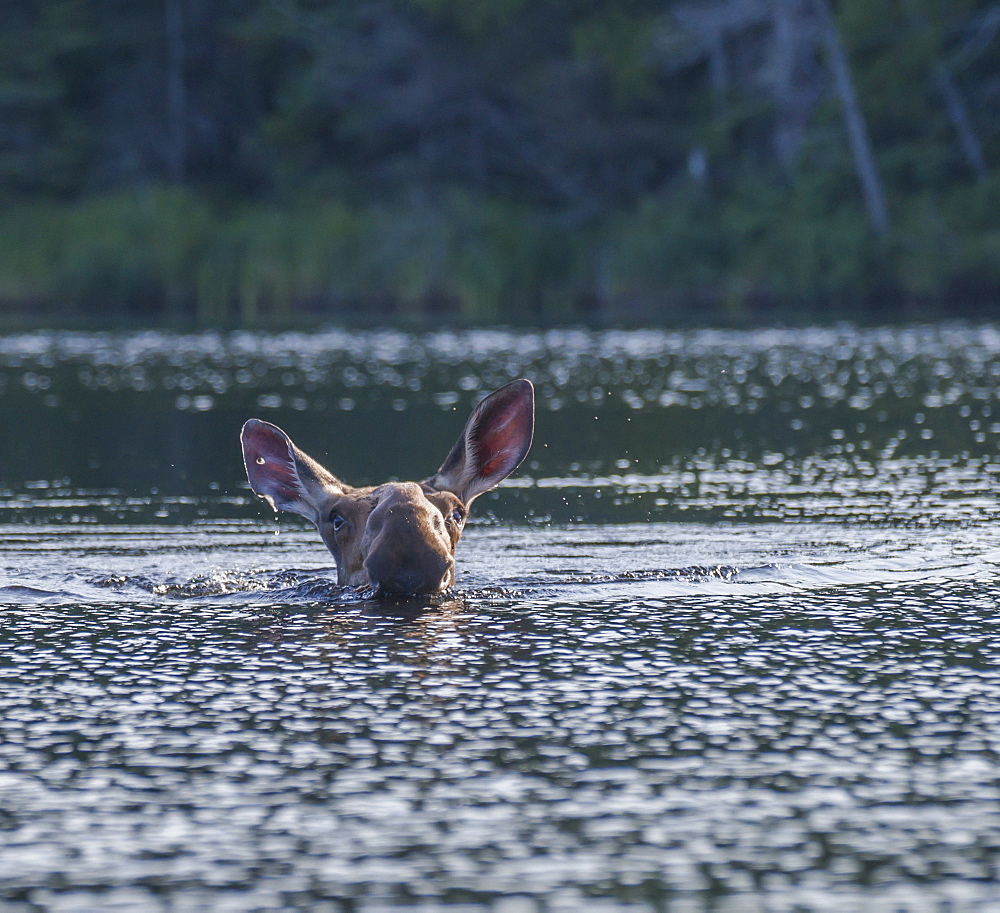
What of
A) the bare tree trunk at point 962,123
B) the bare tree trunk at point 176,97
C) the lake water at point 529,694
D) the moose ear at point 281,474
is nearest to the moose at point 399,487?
the moose ear at point 281,474

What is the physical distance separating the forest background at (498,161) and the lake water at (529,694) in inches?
1071

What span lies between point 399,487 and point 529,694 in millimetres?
2276

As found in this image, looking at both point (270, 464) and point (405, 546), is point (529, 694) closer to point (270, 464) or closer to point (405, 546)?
point (405, 546)

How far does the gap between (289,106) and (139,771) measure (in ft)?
195

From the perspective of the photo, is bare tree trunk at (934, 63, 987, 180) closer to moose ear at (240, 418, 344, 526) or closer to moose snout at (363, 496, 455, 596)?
moose ear at (240, 418, 344, 526)

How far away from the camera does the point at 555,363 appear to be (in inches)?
1063

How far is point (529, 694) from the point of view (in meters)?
6.62

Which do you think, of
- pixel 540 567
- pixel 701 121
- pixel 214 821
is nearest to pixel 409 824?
pixel 214 821

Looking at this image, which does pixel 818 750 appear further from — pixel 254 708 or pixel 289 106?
pixel 289 106

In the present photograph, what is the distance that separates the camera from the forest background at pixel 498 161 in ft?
148

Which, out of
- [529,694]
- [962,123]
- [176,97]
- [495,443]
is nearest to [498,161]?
[176,97]

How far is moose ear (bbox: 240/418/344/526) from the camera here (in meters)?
9.30

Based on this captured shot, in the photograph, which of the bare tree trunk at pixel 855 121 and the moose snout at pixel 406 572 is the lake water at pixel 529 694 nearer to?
the moose snout at pixel 406 572

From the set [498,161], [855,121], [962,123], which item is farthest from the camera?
[498,161]
